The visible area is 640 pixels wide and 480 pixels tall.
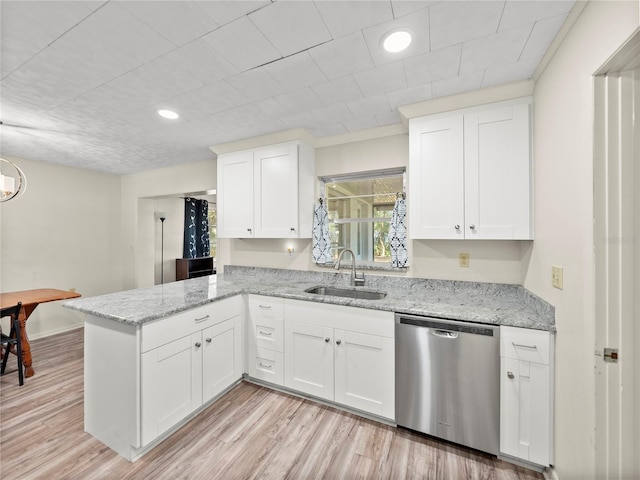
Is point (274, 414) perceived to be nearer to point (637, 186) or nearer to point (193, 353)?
point (193, 353)

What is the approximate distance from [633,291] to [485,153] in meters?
1.24

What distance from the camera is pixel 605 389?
1090 mm

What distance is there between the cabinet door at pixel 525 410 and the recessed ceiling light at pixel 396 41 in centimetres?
188

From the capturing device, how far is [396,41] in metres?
1.49

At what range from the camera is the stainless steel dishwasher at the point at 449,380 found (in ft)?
5.45

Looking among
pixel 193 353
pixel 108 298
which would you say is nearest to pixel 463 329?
pixel 193 353

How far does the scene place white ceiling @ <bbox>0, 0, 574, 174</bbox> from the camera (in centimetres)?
128

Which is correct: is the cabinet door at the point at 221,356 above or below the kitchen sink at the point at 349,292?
below

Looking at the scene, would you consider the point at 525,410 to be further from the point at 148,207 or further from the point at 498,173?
the point at 148,207

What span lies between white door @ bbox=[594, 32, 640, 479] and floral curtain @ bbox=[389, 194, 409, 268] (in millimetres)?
1459

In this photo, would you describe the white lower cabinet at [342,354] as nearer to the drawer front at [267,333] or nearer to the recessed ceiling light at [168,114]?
the drawer front at [267,333]

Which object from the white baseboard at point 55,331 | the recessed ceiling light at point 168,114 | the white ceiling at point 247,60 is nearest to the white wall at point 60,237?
the white baseboard at point 55,331

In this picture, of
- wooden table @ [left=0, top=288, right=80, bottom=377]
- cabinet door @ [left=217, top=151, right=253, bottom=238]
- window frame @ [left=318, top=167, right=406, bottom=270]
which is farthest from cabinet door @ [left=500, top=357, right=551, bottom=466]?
wooden table @ [left=0, top=288, right=80, bottom=377]

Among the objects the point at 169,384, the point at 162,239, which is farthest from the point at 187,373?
the point at 162,239
